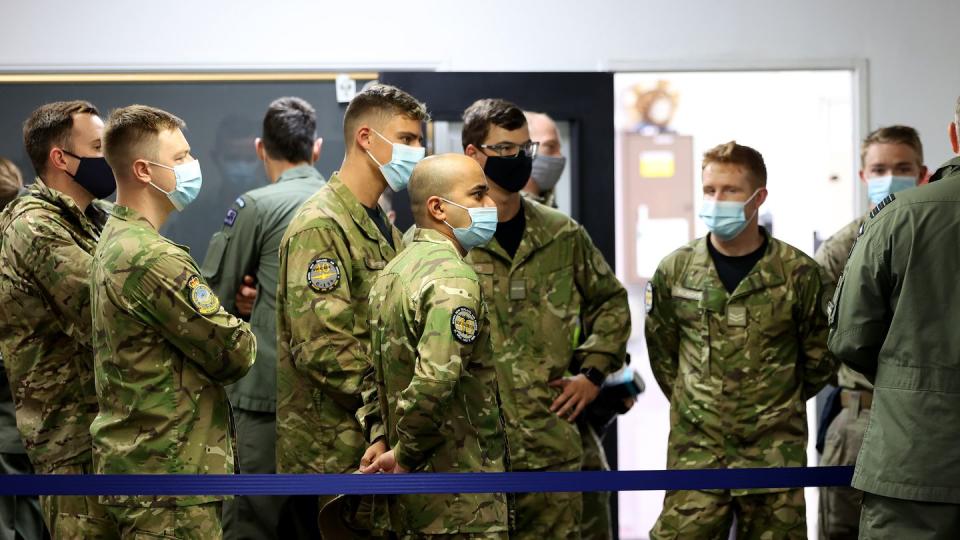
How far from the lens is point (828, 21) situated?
5473mm

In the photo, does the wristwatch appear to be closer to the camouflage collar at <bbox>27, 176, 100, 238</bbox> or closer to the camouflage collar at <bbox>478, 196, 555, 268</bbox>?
the camouflage collar at <bbox>478, 196, 555, 268</bbox>

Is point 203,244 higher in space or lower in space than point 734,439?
higher

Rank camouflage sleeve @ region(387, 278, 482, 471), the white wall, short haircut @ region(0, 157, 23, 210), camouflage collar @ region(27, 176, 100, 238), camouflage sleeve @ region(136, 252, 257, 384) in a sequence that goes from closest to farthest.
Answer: camouflage sleeve @ region(387, 278, 482, 471), camouflage sleeve @ region(136, 252, 257, 384), camouflage collar @ region(27, 176, 100, 238), short haircut @ region(0, 157, 23, 210), the white wall

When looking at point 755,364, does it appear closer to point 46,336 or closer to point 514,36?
point 46,336

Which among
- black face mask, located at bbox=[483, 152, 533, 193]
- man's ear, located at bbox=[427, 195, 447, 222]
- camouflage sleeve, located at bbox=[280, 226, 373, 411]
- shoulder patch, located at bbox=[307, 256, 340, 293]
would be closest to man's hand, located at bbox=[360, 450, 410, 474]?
camouflage sleeve, located at bbox=[280, 226, 373, 411]

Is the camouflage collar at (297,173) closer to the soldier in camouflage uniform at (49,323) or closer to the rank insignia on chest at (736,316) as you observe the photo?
the soldier in camouflage uniform at (49,323)

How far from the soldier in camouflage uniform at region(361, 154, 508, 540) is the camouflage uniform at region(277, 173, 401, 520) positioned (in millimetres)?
192

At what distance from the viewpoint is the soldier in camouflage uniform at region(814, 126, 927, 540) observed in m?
4.29

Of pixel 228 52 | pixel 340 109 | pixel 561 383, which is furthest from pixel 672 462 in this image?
pixel 228 52

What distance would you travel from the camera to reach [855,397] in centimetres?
430

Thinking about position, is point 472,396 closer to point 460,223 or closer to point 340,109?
point 460,223

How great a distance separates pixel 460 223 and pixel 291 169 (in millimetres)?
1579

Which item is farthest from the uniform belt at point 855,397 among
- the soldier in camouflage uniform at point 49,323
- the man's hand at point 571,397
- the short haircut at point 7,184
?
the short haircut at point 7,184

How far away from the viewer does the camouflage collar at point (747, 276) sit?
364 cm
